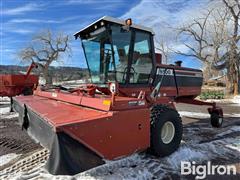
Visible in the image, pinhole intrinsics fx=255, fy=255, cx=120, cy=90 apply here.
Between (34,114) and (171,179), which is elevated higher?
(34,114)

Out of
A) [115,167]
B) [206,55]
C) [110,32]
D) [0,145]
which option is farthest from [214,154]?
[206,55]

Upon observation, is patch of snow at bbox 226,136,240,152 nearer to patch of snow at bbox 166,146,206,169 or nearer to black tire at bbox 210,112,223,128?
patch of snow at bbox 166,146,206,169

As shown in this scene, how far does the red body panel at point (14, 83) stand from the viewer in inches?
444

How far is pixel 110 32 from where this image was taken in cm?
490

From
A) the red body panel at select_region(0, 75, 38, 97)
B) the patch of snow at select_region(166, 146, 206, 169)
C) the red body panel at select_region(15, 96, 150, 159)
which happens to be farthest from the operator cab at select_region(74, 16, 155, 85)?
the red body panel at select_region(0, 75, 38, 97)

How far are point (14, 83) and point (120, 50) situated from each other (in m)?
7.82

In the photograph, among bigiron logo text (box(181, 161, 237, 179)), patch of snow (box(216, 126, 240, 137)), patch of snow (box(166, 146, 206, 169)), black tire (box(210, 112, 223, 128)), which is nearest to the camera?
bigiron logo text (box(181, 161, 237, 179))

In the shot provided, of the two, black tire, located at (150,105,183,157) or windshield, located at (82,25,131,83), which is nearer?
black tire, located at (150,105,183,157)

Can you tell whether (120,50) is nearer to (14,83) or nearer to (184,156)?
(184,156)

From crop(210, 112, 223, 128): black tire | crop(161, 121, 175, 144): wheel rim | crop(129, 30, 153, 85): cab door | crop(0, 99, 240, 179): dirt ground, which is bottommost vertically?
crop(0, 99, 240, 179): dirt ground

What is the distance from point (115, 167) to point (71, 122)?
136 centimetres

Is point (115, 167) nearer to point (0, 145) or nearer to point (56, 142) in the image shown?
point (56, 142)

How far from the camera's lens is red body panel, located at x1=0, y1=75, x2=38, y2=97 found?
1128cm

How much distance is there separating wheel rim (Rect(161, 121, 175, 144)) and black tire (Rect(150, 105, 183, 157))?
43 mm
